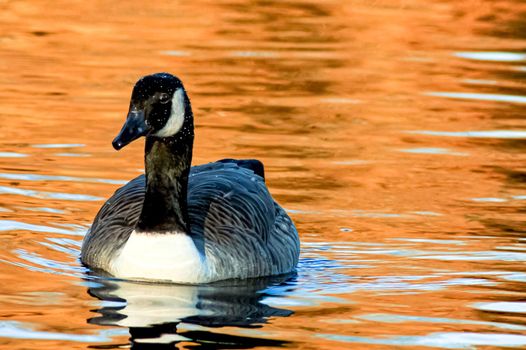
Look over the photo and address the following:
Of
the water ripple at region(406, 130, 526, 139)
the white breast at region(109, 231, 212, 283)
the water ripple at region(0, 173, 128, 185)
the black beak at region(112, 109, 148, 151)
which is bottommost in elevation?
the white breast at region(109, 231, 212, 283)

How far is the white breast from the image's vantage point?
11.2 m

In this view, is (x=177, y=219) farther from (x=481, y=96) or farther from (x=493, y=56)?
(x=493, y=56)

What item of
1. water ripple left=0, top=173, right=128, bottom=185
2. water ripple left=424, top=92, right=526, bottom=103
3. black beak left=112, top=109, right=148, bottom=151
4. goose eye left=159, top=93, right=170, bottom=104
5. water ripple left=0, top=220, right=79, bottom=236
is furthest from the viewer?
water ripple left=424, top=92, right=526, bottom=103

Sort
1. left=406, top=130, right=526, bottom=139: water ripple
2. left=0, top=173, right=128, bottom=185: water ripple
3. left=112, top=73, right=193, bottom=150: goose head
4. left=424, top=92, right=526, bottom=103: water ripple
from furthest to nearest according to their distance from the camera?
left=424, top=92, right=526, bottom=103: water ripple
left=406, top=130, right=526, bottom=139: water ripple
left=0, top=173, right=128, bottom=185: water ripple
left=112, top=73, right=193, bottom=150: goose head

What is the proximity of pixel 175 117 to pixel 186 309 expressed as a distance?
65.6 inches

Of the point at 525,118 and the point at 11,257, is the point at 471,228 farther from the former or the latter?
the point at 525,118

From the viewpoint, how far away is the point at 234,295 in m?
11.2

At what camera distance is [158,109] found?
438 inches

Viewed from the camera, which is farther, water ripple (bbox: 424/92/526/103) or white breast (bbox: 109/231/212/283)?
water ripple (bbox: 424/92/526/103)

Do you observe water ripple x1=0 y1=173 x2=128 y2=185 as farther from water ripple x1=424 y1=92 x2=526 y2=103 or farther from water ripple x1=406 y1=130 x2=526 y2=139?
water ripple x1=424 y1=92 x2=526 y2=103

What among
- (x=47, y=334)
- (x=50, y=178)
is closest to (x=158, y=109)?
(x=47, y=334)

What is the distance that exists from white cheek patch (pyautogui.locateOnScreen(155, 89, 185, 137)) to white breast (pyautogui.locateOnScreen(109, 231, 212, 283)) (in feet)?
2.59

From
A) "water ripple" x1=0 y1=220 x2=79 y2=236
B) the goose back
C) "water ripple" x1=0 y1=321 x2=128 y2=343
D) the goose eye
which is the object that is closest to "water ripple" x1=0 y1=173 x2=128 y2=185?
"water ripple" x1=0 y1=220 x2=79 y2=236

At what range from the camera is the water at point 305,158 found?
10.2 meters
